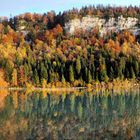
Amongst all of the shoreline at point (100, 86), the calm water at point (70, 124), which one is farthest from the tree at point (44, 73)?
the calm water at point (70, 124)

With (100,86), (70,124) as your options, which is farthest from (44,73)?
(70,124)

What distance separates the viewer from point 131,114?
47.0 m

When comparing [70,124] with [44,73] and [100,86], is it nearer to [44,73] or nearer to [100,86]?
[100,86]

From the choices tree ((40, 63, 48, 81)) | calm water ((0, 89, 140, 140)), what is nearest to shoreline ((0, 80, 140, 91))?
tree ((40, 63, 48, 81))

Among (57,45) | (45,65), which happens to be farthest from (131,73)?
(57,45)

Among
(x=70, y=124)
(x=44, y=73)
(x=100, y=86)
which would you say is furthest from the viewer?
(x=44, y=73)

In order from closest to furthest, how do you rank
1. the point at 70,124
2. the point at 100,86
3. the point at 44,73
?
the point at 70,124, the point at 100,86, the point at 44,73

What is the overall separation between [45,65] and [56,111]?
78.2 meters

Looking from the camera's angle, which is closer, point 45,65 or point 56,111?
point 56,111

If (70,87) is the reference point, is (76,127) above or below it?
above

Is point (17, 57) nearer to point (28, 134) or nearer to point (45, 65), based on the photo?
point (45, 65)

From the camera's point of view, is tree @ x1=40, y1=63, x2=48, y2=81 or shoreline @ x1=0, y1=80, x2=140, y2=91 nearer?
shoreline @ x1=0, y1=80, x2=140, y2=91

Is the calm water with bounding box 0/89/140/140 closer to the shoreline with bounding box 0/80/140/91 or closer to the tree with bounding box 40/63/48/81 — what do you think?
the shoreline with bounding box 0/80/140/91

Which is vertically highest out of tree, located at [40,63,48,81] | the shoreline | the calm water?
the calm water
